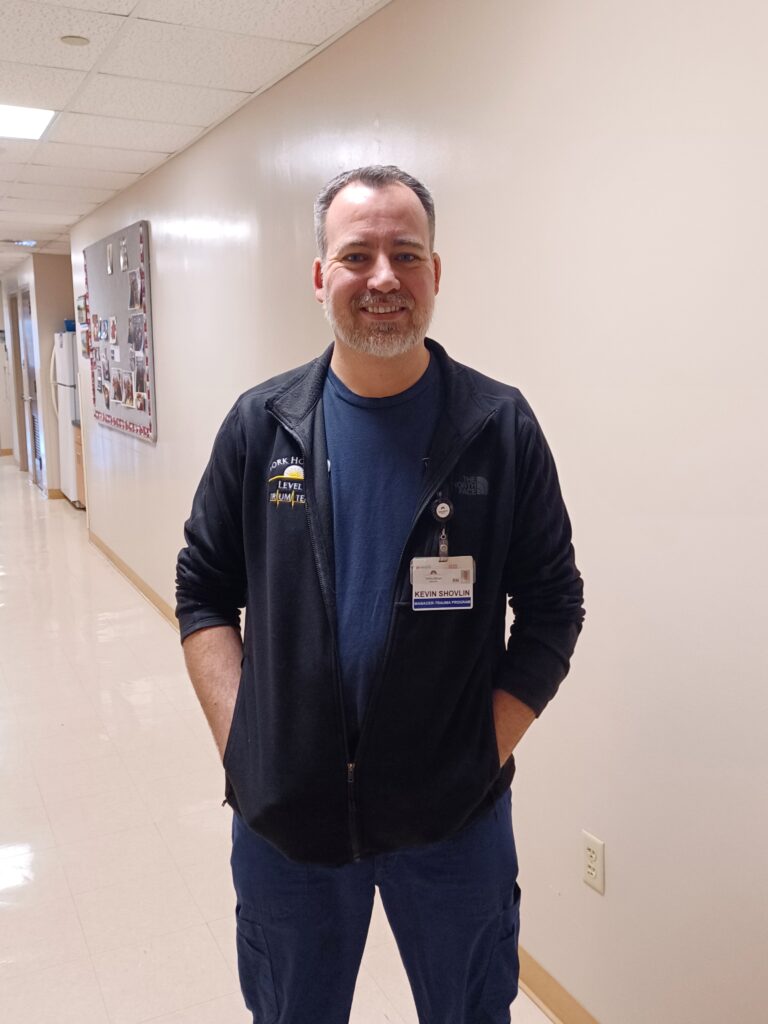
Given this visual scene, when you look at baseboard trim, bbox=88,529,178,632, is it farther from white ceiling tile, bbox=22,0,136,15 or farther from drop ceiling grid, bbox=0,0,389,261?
white ceiling tile, bbox=22,0,136,15

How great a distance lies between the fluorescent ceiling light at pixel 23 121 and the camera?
12.4ft

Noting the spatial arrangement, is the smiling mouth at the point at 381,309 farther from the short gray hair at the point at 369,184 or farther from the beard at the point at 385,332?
the short gray hair at the point at 369,184

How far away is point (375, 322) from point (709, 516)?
29.1 inches

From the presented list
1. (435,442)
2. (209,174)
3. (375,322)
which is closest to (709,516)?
(435,442)

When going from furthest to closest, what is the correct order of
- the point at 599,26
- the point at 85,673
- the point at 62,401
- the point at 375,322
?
1. the point at 62,401
2. the point at 85,673
3. the point at 599,26
4. the point at 375,322

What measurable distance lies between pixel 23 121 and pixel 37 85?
0.65m

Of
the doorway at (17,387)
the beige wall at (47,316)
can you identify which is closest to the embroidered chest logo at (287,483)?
the beige wall at (47,316)

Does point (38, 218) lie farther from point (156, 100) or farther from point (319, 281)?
point (319, 281)

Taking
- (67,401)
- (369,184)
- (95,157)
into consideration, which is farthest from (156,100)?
(67,401)

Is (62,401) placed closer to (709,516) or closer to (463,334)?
(463,334)

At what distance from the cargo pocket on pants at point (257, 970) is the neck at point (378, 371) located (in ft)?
2.93

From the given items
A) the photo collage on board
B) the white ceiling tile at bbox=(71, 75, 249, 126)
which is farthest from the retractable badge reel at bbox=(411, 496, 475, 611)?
the photo collage on board

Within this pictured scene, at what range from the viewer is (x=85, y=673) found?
178 inches

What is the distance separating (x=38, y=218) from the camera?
6.83m
